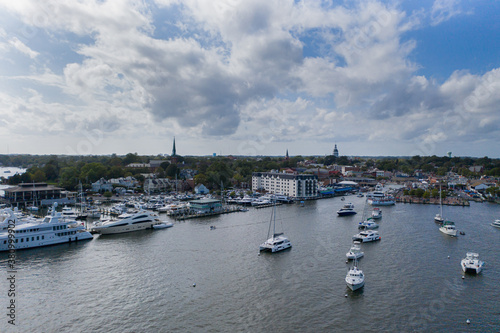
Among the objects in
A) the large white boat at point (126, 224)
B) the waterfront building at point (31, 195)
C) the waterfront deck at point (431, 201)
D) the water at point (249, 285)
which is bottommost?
the water at point (249, 285)

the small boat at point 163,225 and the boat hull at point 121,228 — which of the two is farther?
the small boat at point 163,225

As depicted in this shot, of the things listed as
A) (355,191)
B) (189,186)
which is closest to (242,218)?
(189,186)

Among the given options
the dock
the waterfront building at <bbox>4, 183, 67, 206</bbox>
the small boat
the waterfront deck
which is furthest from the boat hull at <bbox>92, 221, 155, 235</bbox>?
the waterfront deck

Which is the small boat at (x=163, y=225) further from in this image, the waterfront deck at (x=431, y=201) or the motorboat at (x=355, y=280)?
the waterfront deck at (x=431, y=201)

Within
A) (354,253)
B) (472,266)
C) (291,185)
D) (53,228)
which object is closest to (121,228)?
(53,228)

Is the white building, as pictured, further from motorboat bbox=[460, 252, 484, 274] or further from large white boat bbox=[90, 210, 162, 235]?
motorboat bbox=[460, 252, 484, 274]

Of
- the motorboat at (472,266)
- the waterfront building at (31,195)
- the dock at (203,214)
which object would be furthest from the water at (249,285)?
the waterfront building at (31,195)

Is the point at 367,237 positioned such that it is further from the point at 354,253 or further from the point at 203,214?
the point at 203,214
